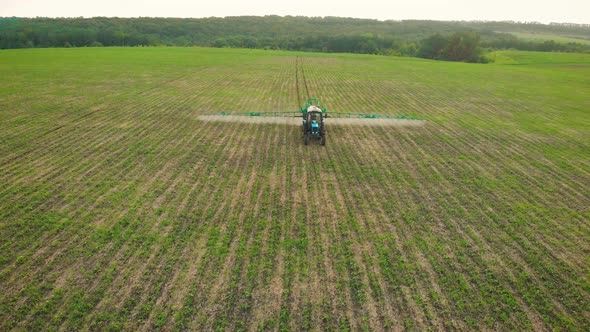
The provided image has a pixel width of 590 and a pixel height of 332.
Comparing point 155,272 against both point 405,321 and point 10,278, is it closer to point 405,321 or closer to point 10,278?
point 10,278

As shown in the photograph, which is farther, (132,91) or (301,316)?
(132,91)

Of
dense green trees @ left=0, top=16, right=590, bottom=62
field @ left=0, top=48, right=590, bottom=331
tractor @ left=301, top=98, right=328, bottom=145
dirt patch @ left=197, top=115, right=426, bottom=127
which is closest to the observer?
field @ left=0, top=48, right=590, bottom=331

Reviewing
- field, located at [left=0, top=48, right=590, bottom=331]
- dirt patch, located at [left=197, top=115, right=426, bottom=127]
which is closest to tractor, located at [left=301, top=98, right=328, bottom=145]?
field, located at [left=0, top=48, right=590, bottom=331]

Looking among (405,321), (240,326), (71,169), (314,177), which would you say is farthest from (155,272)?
(71,169)

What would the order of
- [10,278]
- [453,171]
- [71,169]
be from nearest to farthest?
[10,278], [71,169], [453,171]

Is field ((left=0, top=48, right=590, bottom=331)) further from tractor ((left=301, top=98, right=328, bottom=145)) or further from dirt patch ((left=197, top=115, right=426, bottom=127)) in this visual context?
dirt patch ((left=197, top=115, right=426, bottom=127))

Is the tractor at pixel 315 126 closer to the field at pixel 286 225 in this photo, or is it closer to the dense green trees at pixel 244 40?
the field at pixel 286 225

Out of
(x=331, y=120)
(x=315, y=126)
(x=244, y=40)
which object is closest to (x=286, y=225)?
(x=315, y=126)

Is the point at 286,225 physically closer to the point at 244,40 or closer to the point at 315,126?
the point at 315,126
